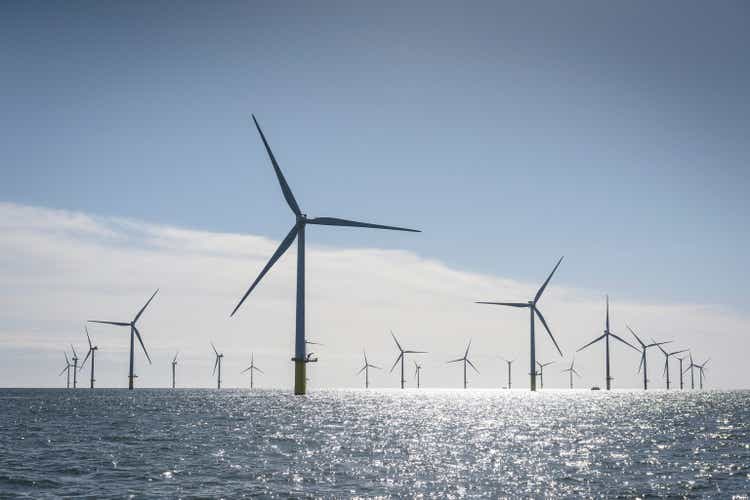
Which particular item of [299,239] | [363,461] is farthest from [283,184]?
[363,461]

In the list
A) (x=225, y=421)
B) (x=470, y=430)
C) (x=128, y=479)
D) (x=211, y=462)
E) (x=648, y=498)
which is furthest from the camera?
(x=225, y=421)

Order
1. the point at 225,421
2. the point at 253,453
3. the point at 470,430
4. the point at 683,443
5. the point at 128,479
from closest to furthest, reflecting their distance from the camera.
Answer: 1. the point at 128,479
2. the point at 253,453
3. the point at 683,443
4. the point at 470,430
5. the point at 225,421

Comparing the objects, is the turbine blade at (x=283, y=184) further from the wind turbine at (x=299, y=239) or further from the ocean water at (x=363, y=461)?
the ocean water at (x=363, y=461)

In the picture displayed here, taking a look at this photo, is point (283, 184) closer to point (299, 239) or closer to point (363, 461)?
point (299, 239)

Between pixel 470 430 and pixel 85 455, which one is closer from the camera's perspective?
pixel 85 455

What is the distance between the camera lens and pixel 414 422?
108 m

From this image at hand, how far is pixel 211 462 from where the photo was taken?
53781 mm

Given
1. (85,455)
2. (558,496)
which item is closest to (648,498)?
(558,496)

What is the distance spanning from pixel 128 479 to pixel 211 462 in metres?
9.51

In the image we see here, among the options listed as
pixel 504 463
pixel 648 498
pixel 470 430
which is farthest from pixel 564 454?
pixel 470 430

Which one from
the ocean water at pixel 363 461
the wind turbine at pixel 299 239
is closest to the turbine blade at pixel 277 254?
the wind turbine at pixel 299 239

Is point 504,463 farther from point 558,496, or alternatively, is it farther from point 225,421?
point 225,421

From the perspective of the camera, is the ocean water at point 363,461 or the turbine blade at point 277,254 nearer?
the ocean water at point 363,461

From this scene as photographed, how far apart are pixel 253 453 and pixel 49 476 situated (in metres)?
18.5
